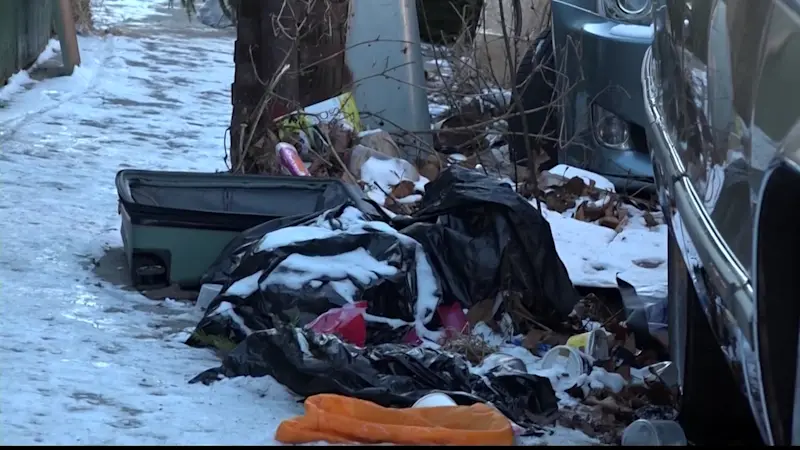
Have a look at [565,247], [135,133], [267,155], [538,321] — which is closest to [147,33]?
[135,133]

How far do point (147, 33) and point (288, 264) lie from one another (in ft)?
32.6

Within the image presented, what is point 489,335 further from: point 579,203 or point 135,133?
point 135,133

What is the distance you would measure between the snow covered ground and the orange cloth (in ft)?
0.48

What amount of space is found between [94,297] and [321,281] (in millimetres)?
1019

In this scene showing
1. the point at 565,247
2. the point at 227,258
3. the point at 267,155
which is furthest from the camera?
the point at 267,155

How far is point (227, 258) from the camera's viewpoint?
14.9 ft

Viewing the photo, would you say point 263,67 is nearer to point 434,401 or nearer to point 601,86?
point 601,86

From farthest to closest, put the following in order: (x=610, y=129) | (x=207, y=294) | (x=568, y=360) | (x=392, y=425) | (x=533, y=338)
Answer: (x=610, y=129) < (x=207, y=294) < (x=533, y=338) < (x=568, y=360) < (x=392, y=425)

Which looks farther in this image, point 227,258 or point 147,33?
point 147,33

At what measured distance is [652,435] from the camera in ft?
10.7

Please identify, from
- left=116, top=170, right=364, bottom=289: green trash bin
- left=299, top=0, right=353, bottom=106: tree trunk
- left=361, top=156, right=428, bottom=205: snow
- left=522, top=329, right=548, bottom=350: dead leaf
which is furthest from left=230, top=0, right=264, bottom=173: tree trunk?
left=522, top=329, right=548, bottom=350: dead leaf

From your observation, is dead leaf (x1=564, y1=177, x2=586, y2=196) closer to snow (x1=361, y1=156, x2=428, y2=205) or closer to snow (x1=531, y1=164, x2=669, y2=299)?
snow (x1=531, y1=164, x2=669, y2=299)

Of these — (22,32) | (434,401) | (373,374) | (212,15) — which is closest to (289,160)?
(373,374)

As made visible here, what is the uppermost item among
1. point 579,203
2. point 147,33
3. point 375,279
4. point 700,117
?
point 700,117
